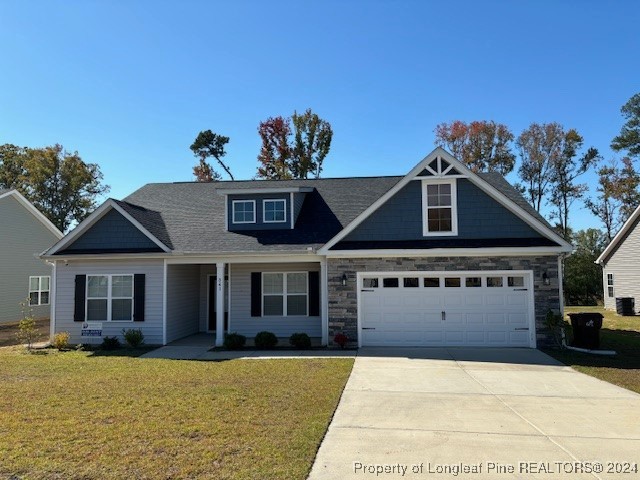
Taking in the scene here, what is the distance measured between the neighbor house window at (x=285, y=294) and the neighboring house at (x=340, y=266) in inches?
1.4

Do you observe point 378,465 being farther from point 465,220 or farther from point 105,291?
point 105,291

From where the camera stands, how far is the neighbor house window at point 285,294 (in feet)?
50.5

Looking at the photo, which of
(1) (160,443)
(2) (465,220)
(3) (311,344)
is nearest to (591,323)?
(2) (465,220)

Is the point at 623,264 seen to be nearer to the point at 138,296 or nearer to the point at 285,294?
the point at 285,294

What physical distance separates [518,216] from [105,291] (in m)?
13.3

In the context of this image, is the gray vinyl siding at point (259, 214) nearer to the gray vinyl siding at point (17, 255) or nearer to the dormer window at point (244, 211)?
the dormer window at point (244, 211)

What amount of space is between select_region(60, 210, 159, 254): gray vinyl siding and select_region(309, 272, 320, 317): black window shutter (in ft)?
18.1

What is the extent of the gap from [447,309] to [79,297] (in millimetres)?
11723

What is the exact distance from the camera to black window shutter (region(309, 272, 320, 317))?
15.1 m

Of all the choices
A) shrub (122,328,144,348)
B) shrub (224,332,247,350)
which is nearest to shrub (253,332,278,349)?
shrub (224,332,247,350)

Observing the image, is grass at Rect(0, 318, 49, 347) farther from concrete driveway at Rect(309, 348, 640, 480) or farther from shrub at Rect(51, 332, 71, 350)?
concrete driveway at Rect(309, 348, 640, 480)

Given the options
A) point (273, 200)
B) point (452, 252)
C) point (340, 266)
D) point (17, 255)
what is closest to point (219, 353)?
point (340, 266)

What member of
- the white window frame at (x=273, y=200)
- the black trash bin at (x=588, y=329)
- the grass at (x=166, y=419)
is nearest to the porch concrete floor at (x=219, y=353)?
the grass at (x=166, y=419)

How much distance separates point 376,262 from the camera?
13344mm
